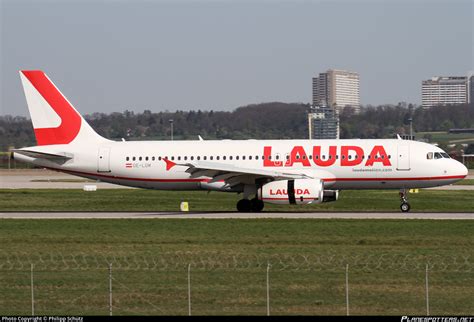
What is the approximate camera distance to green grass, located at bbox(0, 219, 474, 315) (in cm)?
2289

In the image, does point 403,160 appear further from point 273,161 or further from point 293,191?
Result: point 273,161

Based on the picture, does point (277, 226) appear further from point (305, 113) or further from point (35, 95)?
point (305, 113)

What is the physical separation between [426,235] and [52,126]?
2466cm

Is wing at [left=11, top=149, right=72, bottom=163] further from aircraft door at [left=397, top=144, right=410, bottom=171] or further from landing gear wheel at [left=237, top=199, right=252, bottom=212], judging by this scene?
aircraft door at [left=397, top=144, right=410, bottom=171]

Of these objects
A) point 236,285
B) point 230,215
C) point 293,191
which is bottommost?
point 236,285

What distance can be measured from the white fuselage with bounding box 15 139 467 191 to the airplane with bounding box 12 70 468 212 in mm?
53

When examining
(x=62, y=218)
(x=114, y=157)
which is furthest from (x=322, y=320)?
(x=114, y=157)

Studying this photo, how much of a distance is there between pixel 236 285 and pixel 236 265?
13.5ft

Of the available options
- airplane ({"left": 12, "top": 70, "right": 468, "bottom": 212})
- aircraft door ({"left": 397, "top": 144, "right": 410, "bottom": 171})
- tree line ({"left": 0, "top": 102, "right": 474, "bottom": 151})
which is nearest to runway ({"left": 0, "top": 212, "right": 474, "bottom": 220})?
airplane ({"left": 12, "top": 70, "right": 468, "bottom": 212})

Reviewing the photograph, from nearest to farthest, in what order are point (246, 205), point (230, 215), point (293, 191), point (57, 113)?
point (293, 191) → point (230, 215) → point (246, 205) → point (57, 113)

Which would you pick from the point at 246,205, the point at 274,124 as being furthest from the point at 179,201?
the point at 274,124

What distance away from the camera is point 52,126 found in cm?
5325

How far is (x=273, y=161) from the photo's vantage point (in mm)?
50156

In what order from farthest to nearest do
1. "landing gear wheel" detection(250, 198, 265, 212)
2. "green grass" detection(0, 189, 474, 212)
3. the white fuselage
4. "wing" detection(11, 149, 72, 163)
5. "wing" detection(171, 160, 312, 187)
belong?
"green grass" detection(0, 189, 474, 212) → "wing" detection(11, 149, 72, 163) → "landing gear wheel" detection(250, 198, 265, 212) → the white fuselage → "wing" detection(171, 160, 312, 187)
